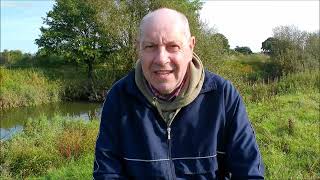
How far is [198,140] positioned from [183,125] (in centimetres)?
12

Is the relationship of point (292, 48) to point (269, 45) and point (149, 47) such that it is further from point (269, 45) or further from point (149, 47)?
point (149, 47)

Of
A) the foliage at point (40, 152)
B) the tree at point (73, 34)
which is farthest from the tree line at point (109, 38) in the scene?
the foliage at point (40, 152)

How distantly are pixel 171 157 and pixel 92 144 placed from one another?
5514mm

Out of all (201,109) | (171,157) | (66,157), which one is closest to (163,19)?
(201,109)

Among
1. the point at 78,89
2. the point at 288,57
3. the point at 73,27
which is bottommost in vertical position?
the point at 78,89

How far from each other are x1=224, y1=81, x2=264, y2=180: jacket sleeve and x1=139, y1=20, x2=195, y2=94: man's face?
0.31m

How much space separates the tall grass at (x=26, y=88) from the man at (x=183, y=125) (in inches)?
775

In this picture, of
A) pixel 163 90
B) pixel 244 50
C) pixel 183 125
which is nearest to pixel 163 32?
pixel 163 90

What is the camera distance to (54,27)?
93.3 ft

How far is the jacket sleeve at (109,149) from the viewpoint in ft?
8.68

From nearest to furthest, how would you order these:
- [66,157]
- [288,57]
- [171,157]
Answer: [171,157]
[66,157]
[288,57]

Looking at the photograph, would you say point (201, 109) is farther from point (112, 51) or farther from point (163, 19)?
point (112, 51)

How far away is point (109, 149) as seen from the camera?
2.66 metres

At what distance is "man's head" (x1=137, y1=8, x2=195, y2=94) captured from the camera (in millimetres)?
2430
